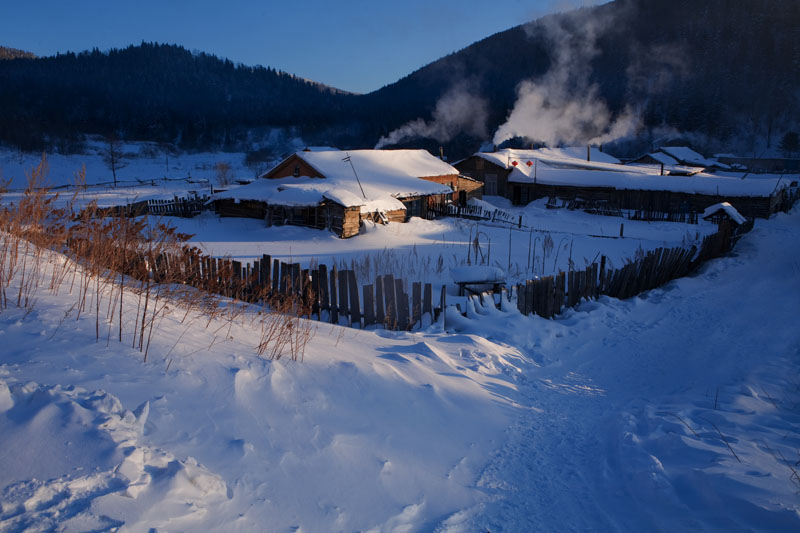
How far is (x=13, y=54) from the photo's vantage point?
127m

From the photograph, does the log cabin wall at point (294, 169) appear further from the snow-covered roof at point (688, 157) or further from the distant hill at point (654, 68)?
the distant hill at point (654, 68)

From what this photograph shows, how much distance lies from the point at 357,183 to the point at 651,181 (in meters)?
22.2

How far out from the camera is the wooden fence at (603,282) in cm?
831

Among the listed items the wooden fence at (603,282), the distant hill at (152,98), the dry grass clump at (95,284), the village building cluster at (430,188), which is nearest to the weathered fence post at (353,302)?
the dry grass clump at (95,284)

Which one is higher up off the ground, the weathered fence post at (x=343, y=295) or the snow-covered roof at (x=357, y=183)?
the snow-covered roof at (x=357, y=183)

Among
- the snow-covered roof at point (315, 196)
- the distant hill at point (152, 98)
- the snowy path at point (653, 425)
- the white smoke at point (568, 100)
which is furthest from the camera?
the distant hill at point (152, 98)

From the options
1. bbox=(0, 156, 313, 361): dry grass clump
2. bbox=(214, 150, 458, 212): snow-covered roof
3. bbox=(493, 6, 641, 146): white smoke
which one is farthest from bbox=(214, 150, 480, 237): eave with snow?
bbox=(493, 6, 641, 146): white smoke

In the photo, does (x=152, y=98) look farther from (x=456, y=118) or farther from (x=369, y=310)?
(x=369, y=310)

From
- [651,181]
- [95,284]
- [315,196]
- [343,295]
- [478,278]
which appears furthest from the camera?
[651,181]

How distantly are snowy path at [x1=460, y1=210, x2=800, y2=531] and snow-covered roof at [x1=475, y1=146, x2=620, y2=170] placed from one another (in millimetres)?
32261

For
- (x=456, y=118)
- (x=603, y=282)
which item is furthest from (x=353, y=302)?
(x=456, y=118)

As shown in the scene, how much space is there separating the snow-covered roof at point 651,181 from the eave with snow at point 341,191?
7.83m

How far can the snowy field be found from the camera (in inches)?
99.0

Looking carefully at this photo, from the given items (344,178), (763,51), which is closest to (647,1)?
(763,51)
